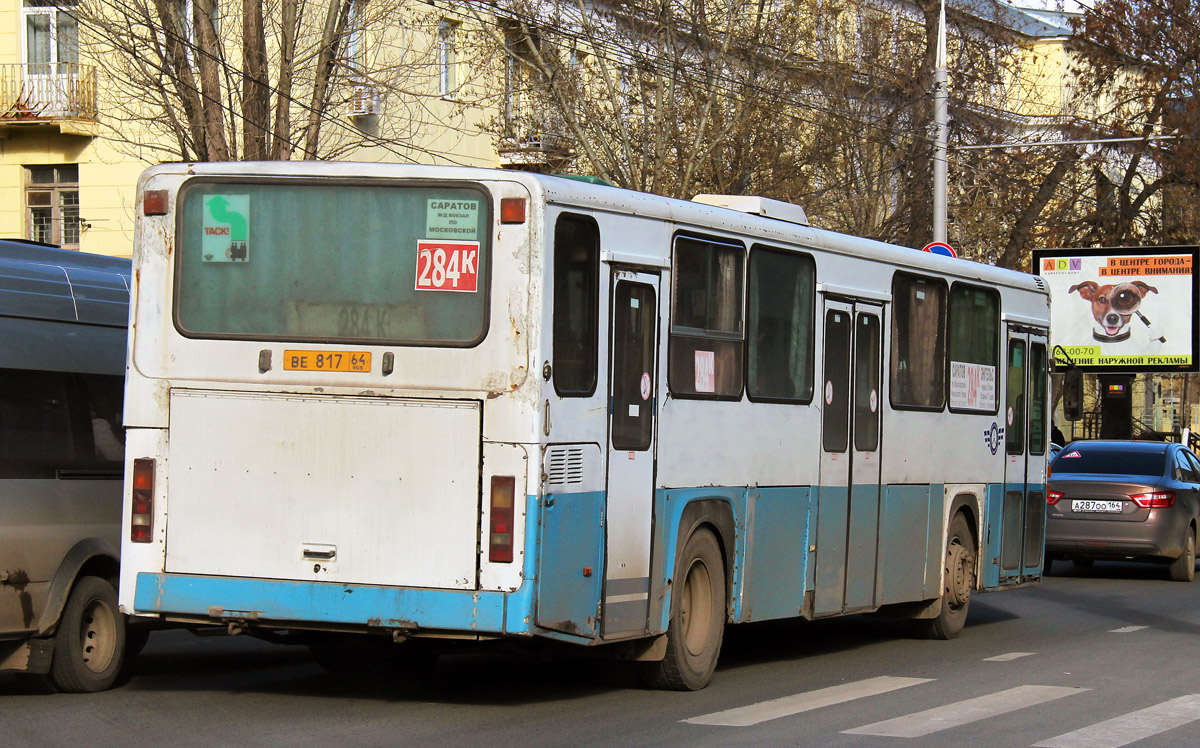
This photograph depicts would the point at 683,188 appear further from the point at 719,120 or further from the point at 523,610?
the point at 523,610

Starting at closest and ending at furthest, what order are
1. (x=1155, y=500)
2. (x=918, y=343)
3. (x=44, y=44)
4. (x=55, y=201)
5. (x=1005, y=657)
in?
1. (x=1005, y=657)
2. (x=918, y=343)
3. (x=1155, y=500)
4. (x=44, y=44)
5. (x=55, y=201)

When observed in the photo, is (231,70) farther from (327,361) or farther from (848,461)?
(327,361)

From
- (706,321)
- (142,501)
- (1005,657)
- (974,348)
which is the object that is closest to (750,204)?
(706,321)

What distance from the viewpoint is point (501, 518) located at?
322 inches

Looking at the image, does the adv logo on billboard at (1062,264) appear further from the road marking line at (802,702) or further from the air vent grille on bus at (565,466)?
the air vent grille on bus at (565,466)

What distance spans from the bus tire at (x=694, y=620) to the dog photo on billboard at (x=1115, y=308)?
2859 cm

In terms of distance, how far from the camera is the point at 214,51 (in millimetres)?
19375

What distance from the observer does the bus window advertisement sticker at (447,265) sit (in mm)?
8391

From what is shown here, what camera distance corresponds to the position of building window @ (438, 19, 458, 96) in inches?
955

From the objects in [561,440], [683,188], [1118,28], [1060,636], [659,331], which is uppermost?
[1118,28]

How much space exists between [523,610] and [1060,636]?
7.18 m

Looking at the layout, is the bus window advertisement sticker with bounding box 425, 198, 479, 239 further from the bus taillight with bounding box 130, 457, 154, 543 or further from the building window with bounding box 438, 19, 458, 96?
the building window with bounding box 438, 19, 458, 96

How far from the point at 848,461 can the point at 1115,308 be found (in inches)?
1060

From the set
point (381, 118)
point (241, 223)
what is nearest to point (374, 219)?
point (241, 223)
